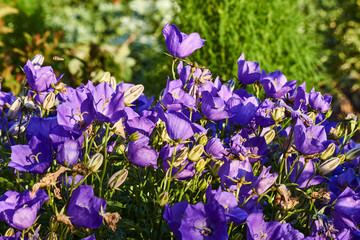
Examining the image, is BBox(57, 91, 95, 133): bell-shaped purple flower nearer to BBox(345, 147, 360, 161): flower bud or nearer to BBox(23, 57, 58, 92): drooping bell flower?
BBox(23, 57, 58, 92): drooping bell flower

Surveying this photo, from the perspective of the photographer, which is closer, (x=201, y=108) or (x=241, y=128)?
(x=201, y=108)

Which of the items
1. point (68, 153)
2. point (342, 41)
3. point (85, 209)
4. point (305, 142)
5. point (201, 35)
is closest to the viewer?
point (85, 209)

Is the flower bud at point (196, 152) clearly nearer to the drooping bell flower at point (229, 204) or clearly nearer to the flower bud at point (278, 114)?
the drooping bell flower at point (229, 204)

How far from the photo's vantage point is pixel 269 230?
0.94 m

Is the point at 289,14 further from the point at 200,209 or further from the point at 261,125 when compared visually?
the point at 200,209

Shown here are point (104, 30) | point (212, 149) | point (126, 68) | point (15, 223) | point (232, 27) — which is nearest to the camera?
point (15, 223)

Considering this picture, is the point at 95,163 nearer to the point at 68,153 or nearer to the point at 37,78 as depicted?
the point at 68,153

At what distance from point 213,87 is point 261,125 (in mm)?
177

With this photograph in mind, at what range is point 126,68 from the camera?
16.9 feet

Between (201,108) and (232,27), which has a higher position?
(201,108)

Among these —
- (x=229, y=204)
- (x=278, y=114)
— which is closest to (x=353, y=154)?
(x=278, y=114)

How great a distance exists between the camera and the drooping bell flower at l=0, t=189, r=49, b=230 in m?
0.86

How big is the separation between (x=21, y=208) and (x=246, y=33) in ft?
8.29

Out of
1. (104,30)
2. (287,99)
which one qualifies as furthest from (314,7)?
(287,99)
